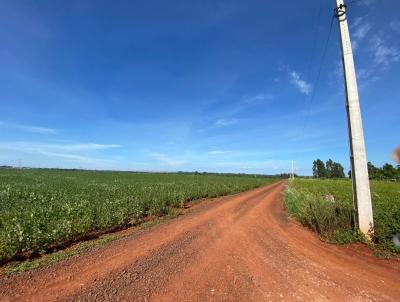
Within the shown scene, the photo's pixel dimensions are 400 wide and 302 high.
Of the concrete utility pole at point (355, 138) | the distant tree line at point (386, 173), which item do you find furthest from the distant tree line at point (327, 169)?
the concrete utility pole at point (355, 138)

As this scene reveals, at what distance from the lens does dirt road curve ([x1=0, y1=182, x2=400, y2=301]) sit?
4555mm

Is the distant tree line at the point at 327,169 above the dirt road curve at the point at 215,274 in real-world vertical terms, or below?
above

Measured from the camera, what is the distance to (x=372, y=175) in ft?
306

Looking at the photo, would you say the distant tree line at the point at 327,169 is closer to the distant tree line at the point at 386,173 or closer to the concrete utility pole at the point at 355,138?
the distant tree line at the point at 386,173

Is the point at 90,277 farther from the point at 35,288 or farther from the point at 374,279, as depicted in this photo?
the point at 374,279

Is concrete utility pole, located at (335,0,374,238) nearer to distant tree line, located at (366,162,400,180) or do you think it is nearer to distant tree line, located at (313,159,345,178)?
distant tree line, located at (366,162,400,180)

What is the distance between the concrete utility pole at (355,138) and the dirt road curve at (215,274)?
1.13 m

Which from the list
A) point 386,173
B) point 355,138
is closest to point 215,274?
point 355,138

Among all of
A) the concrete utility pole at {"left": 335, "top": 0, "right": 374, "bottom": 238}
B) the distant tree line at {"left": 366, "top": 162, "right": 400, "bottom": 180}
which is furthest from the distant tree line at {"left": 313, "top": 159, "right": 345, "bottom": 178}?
the concrete utility pole at {"left": 335, "top": 0, "right": 374, "bottom": 238}

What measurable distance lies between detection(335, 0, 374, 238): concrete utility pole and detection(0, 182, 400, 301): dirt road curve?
113cm

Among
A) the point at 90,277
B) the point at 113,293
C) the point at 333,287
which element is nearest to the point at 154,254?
the point at 90,277

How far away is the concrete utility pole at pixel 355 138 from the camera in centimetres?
802

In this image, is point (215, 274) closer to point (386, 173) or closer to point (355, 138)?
point (355, 138)

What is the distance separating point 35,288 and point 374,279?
655cm
